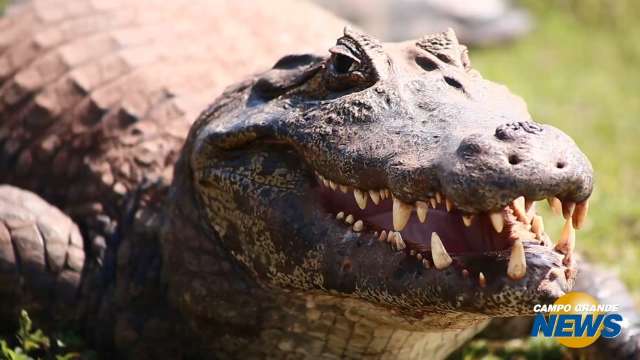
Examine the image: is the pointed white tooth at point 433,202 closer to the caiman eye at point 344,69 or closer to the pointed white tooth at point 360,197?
the pointed white tooth at point 360,197

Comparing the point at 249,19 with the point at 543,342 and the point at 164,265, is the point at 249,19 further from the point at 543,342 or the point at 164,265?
the point at 543,342

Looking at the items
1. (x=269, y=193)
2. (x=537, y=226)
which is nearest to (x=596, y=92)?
(x=269, y=193)

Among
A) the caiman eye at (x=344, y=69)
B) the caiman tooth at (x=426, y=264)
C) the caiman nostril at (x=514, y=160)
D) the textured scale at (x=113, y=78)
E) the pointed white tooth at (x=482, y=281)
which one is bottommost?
the textured scale at (x=113, y=78)

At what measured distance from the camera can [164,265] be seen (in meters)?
3.75

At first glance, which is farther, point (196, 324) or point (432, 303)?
point (196, 324)

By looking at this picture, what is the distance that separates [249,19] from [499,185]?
9.12 ft

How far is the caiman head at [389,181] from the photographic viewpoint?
2.65 meters

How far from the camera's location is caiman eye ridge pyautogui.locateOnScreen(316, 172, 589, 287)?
271cm

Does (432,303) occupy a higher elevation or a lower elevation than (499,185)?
lower

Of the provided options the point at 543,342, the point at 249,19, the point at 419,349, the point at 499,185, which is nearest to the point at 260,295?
the point at 419,349

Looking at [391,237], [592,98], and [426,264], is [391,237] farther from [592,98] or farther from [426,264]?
[592,98]

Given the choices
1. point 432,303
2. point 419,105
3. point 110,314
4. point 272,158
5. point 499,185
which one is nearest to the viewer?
point 499,185

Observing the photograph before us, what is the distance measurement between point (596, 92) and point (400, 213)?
689cm

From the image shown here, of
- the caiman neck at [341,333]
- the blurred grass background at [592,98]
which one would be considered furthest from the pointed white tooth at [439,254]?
the blurred grass background at [592,98]
